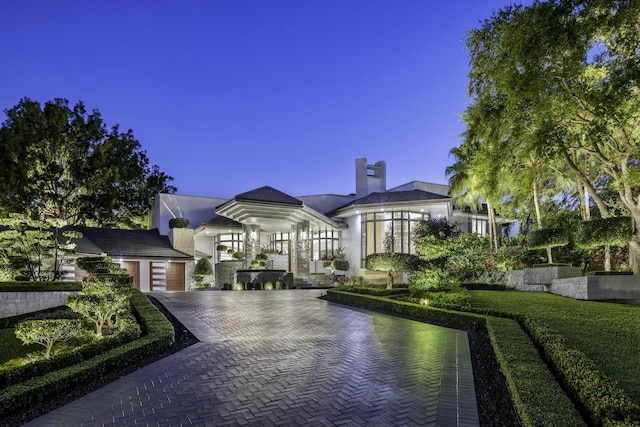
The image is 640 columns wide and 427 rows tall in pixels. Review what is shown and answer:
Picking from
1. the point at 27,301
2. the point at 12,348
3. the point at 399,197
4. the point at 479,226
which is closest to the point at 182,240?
the point at 27,301

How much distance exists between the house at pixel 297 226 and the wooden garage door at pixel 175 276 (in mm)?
63

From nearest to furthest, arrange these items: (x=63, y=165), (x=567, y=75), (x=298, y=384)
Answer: (x=298, y=384), (x=567, y=75), (x=63, y=165)

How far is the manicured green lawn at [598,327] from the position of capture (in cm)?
530

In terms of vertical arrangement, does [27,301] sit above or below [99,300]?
below

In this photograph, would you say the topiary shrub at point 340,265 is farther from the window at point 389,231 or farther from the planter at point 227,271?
the planter at point 227,271

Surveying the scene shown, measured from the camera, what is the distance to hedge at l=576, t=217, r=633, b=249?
1186 centimetres

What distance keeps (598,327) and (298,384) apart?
6.27 metres

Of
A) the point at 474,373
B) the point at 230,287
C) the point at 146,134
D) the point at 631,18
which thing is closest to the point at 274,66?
the point at 230,287

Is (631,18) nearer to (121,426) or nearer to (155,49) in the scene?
(121,426)

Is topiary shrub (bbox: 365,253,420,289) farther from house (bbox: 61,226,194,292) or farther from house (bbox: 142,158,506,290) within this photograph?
house (bbox: 61,226,194,292)

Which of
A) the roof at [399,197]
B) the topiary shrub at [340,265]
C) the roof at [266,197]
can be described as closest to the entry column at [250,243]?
the roof at [266,197]

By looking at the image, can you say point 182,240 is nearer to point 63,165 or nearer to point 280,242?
point 280,242

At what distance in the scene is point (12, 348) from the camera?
959cm

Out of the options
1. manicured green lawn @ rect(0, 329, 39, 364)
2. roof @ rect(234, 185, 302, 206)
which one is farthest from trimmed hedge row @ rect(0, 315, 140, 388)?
roof @ rect(234, 185, 302, 206)
